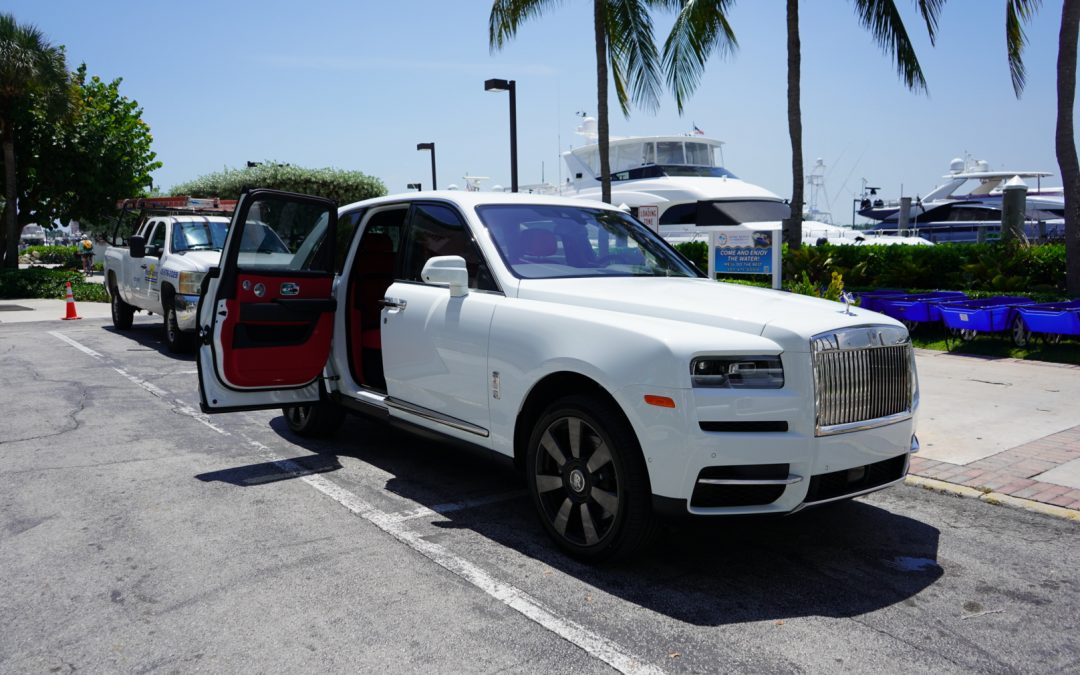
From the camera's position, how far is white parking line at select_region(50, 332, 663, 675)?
3.41m

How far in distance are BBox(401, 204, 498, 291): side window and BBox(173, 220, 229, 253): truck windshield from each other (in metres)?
7.85

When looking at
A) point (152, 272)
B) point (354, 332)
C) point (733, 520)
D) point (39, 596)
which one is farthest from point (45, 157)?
point (733, 520)

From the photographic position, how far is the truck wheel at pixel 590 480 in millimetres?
3986

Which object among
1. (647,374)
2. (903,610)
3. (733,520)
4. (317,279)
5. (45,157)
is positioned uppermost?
(45,157)

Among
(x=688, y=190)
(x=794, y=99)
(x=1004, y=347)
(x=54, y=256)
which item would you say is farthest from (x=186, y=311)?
(x=54, y=256)

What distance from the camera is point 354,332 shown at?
647 centimetres

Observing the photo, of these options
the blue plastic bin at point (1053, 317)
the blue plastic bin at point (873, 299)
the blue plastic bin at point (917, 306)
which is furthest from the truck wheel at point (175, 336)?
the blue plastic bin at point (1053, 317)

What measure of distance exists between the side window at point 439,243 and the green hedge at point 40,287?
1966 centimetres

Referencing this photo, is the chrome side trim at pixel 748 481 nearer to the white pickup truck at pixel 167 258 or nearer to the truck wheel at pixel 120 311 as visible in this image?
the white pickup truck at pixel 167 258

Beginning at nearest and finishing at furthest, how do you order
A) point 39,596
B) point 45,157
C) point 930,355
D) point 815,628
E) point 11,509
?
1. point 815,628
2. point 39,596
3. point 11,509
4. point 930,355
5. point 45,157

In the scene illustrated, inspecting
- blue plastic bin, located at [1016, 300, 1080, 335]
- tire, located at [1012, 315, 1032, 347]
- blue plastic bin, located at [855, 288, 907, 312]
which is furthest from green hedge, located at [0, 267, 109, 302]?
blue plastic bin, located at [1016, 300, 1080, 335]

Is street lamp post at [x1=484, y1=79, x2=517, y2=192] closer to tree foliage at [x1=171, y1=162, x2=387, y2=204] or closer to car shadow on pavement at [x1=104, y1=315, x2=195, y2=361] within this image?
car shadow on pavement at [x1=104, y1=315, x2=195, y2=361]

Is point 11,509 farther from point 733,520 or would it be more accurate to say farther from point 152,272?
point 152,272

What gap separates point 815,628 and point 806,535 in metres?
1.24
